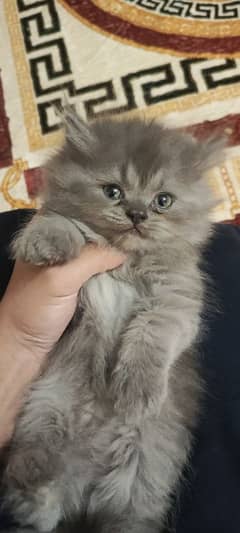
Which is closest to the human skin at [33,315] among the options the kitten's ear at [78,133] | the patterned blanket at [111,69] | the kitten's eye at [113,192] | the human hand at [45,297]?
the human hand at [45,297]

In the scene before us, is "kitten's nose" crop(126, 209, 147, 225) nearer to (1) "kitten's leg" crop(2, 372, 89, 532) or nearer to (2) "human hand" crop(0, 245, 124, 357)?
(2) "human hand" crop(0, 245, 124, 357)

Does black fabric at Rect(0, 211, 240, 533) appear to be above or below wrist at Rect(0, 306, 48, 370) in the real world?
below

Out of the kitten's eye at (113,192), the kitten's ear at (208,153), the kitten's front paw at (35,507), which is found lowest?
the kitten's front paw at (35,507)

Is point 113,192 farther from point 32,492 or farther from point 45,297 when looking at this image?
point 32,492

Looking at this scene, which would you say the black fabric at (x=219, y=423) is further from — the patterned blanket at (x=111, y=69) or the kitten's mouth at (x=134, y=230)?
the patterned blanket at (x=111, y=69)

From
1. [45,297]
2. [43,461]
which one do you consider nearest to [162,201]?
[45,297]

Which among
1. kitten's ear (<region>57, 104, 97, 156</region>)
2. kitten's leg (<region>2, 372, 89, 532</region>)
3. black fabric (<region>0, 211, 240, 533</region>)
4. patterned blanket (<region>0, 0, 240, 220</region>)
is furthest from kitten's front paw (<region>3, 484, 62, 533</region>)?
patterned blanket (<region>0, 0, 240, 220</region>)

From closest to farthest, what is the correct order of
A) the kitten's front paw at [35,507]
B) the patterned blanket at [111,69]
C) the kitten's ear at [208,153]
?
the kitten's front paw at [35,507], the kitten's ear at [208,153], the patterned blanket at [111,69]
